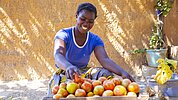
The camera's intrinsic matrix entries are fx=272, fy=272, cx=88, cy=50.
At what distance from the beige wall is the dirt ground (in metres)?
0.23

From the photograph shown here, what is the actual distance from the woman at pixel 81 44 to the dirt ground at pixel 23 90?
2038 millimetres

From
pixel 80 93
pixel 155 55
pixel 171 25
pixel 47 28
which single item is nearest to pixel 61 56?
pixel 80 93

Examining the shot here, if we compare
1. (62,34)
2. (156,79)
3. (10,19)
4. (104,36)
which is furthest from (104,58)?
(10,19)

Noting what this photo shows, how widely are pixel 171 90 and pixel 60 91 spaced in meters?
0.86

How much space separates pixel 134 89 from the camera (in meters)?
1.83

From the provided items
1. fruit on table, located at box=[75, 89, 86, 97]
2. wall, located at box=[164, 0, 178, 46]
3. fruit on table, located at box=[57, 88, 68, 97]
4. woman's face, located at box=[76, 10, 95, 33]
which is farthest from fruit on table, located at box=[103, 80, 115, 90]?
wall, located at box=[164, 0, 178, 46]

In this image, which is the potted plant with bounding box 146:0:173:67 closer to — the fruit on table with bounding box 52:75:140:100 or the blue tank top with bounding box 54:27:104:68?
the blue tank top with bounding box 54:27:104:68

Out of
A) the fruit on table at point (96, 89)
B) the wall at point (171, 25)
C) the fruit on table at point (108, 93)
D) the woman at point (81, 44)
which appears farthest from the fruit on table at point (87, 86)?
the wall at point (171, 25)

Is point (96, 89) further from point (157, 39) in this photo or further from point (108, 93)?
point (157, 39)

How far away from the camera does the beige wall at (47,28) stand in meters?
5.65

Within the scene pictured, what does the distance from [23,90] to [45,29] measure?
138 cm

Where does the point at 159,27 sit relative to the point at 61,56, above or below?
above

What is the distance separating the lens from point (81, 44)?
2.68m

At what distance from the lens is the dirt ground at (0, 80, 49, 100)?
4574 millimetres
